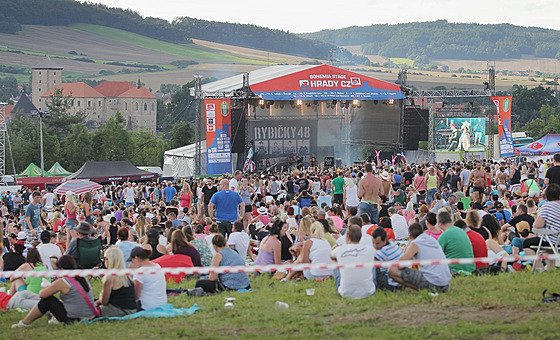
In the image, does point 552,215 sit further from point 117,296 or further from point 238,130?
point 238,130

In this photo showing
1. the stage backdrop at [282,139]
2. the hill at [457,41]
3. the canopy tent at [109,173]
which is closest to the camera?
the canopy tent at [109,173]

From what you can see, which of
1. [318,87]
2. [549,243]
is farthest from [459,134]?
[549,243]

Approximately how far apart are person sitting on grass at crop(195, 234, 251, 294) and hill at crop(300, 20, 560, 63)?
168 m

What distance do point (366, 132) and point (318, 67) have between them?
598 cm

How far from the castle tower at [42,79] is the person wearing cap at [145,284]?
150 m

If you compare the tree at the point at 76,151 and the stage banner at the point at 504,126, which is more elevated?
the stage banner at the point at 504,126

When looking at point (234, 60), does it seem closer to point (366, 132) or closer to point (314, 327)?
point (366, 132)

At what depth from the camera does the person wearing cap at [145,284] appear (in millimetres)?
6332

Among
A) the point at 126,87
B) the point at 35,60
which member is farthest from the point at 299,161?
the point at 35,60

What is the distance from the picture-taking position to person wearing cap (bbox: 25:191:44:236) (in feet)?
45.3

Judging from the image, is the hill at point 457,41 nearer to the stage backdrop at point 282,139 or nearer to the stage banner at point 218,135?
the stage backdrop at point 282,139

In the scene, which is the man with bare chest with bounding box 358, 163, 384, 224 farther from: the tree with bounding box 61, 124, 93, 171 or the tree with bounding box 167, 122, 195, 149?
the tree with bounding box 61, 124, 93, 171

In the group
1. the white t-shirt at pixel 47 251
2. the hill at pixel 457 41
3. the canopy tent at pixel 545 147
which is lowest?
the white t-shirt at pixel 47 251

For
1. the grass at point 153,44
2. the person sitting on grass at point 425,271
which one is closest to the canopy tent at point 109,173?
the person sitting on grass at point 425,271
